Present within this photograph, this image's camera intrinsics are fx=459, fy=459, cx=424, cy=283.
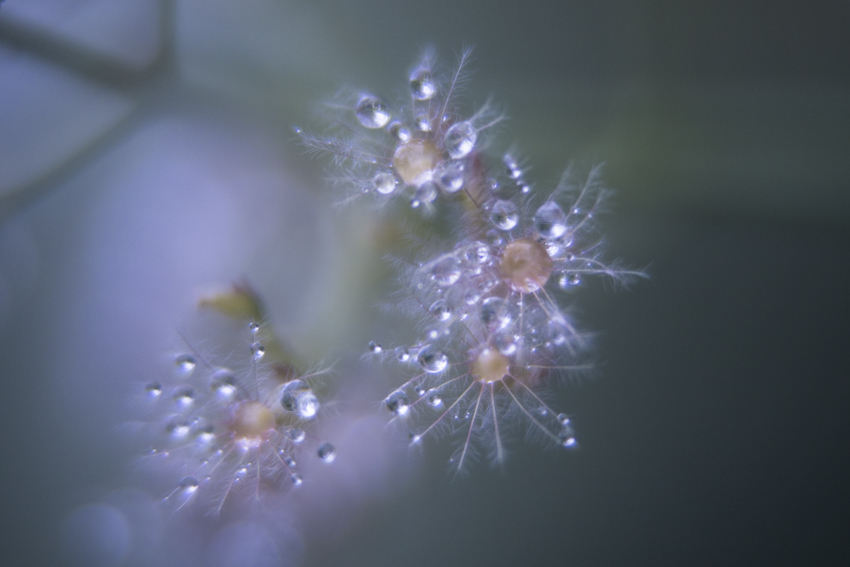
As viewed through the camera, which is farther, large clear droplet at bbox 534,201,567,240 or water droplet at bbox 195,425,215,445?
water droplet at bbox 195,425,215,445

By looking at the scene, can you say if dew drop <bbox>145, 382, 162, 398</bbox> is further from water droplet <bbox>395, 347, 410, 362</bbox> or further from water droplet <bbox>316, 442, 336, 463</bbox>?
water droplet <bbox>395, 347, 410, 362</bbox>

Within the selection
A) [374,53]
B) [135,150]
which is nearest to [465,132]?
[374,53]

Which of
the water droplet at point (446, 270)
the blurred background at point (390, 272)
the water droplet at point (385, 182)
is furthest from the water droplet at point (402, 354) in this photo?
the water droplet at point (385, 182)

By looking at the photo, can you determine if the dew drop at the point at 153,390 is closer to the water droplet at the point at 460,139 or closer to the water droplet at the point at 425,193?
the water droplet at the point at 425,193

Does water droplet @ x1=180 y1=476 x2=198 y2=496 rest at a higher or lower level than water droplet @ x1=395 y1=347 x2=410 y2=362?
lower

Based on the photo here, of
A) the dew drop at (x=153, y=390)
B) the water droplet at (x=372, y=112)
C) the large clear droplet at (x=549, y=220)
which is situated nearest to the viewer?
the large clear droplet at (x=549, y=220)

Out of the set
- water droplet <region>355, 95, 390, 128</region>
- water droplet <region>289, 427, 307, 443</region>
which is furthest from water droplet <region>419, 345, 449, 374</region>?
water droplet <region>355, 95, 390, 128</region>

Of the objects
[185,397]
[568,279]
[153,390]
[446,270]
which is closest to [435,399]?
[446,270]
